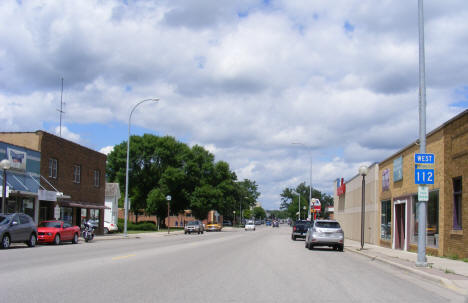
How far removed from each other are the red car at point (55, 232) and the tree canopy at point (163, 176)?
44.9 metres

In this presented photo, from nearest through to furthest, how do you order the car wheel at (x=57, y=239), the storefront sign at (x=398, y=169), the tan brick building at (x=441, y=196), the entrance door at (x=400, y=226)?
the tan brick building at (x=441, y=196) → the car wheel at (x=57, y=239) → the entrance door at (x=400, y=226) → the storefront sign at (x=398, y=169)

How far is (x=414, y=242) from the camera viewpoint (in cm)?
2612

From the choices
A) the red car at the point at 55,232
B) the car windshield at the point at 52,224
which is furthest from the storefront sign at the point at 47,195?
the car windshield at the point at 52,224

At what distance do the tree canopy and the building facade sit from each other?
25503 mm

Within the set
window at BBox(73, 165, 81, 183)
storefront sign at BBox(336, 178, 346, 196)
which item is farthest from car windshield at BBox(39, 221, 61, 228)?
storefront sign at BBox(336, 178, 346, 196)

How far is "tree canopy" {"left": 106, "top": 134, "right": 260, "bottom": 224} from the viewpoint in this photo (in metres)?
76.5

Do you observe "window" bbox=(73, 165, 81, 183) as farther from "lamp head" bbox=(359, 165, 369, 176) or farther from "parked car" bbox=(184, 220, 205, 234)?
"lamp head" bbox=(359, 165, 369, 176)

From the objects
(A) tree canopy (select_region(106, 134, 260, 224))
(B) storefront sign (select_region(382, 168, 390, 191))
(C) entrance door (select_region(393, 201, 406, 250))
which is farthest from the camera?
(A) tree canopy (select_region(106, 134, 260, 224))

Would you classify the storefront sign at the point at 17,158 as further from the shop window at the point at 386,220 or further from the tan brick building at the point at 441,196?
the shop window at the point at 386,220

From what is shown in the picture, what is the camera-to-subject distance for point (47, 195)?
112ft

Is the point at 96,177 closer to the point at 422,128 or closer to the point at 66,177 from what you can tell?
the point at 66,177

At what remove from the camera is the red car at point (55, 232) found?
2761 cm

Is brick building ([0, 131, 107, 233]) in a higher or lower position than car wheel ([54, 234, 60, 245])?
higher

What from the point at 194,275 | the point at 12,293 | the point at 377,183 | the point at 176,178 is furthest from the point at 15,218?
the point at 176,178
